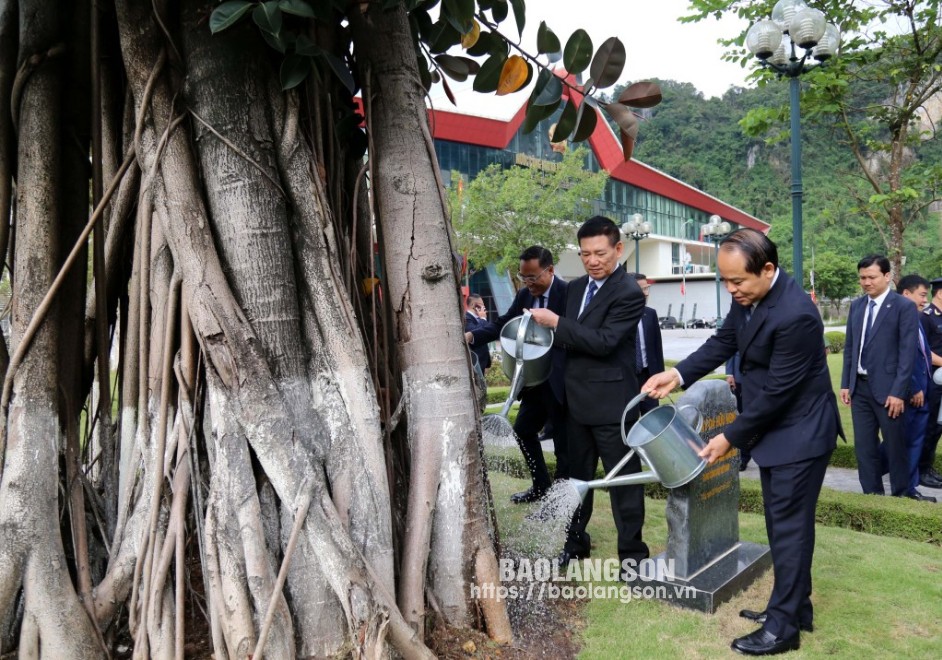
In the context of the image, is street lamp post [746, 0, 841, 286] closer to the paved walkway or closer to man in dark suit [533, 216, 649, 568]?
the paved walkway

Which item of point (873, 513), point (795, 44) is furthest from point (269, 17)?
point (795, 44)

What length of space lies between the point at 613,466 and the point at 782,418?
1.02m

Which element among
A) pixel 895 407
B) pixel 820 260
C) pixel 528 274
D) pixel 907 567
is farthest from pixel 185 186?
pixel 820 260

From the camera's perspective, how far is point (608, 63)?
2.58 meters

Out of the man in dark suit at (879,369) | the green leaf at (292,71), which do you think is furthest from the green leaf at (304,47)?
the man in dark suit at (879,369)

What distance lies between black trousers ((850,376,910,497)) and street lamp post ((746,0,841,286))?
1906mm

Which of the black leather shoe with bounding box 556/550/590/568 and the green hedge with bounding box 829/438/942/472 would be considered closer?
the black leather shoe with bounding box 556/550/590/568

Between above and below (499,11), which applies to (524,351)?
below

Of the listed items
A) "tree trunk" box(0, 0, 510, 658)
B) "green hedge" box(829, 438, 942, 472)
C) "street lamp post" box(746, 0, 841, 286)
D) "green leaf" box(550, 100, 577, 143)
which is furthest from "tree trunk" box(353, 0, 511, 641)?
"green hedge" box(829, 438, 942, 472)

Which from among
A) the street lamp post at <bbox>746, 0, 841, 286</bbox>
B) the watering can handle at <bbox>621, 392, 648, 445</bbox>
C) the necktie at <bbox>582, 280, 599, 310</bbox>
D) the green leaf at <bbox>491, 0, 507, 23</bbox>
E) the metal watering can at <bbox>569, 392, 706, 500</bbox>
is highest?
the street lamp post at <bbox>746, 0, 841, 286</bbox>

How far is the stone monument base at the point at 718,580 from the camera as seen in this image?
3.50 metres

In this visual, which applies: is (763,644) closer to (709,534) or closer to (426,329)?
(709,534)

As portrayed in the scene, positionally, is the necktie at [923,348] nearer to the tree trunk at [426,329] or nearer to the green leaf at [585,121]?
the green leaf at [585,121]

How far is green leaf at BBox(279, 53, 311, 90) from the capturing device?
251 cm
